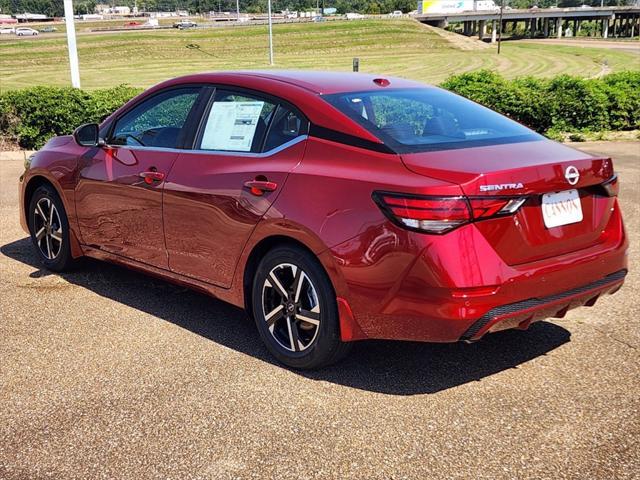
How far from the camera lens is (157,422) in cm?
365

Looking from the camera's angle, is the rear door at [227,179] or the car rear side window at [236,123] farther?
the car rear side window at [236,123]

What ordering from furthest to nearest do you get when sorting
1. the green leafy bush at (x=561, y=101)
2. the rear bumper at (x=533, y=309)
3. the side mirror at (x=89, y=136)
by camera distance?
the green leafy bush at (x=561, y=101), the side mirror at (x=89, y=136), the rear bumper at (x=533, y=309)

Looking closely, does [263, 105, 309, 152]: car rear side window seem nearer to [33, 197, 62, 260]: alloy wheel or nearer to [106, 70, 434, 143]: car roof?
[106, 70, 434, 143]: car roof

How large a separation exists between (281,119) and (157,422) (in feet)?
5.87

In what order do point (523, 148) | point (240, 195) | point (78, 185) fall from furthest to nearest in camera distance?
point (78, 185) → point (240, 195) → point (523, 148)

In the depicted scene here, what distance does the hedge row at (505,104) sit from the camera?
1305cm

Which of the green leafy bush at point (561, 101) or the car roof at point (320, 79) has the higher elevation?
the car roof at point (320, 79)

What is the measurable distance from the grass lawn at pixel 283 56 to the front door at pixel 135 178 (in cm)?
3246

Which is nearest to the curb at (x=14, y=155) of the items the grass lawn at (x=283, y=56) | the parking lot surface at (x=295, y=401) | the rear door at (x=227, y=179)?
the parking lot surface at (x=295, y=401)

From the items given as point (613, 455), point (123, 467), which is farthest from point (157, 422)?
point (613, 455)

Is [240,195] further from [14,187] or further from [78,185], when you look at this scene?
[14,187]

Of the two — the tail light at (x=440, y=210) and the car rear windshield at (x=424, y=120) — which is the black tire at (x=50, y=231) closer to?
the car rear windshield at (x=424, y=120)

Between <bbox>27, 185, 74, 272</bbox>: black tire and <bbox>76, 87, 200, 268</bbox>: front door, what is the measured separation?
33 centimetres

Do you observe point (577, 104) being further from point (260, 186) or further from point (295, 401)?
point (295, 401)
